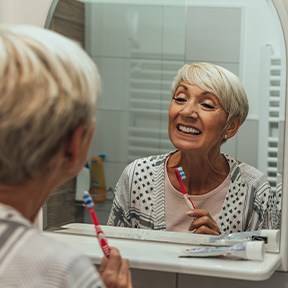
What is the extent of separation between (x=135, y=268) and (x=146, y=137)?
298mm

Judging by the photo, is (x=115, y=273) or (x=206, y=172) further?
(x=206, y=172)

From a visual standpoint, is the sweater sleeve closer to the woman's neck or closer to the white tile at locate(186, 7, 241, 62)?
the woman's neck

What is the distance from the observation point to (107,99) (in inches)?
64.3

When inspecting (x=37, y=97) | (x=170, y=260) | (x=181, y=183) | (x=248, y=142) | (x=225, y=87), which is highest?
(x=37, y=97)

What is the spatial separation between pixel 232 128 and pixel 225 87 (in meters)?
0.09

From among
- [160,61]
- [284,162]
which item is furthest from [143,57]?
[284,162]

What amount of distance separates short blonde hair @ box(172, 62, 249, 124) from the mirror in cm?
1

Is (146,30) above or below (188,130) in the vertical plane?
above

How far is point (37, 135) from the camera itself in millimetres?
865

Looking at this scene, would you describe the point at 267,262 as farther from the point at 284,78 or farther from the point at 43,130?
the point at 43,130

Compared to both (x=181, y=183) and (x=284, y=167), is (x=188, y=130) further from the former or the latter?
(x=284, y=167)

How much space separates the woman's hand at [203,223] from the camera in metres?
1.51

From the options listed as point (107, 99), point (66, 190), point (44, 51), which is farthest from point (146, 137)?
point (44, 51)

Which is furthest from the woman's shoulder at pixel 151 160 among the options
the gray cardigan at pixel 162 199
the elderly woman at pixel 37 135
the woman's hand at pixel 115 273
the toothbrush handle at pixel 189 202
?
the elderly woman at pixel 37 135
